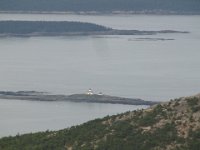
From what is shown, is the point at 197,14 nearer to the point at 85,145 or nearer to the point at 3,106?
the point at 3,106

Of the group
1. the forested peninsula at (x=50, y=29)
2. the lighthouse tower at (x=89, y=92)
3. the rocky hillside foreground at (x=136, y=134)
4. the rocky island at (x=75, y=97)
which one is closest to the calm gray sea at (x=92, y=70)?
the rocky island at (x=75, y=97)

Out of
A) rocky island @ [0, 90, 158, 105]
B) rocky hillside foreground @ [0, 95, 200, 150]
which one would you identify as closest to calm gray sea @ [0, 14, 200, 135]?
rocky island @ [0, 90, 158, 105]

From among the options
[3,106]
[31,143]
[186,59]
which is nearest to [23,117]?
[3,106]

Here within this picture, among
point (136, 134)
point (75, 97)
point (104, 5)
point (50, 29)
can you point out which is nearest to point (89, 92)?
point (75, 97)

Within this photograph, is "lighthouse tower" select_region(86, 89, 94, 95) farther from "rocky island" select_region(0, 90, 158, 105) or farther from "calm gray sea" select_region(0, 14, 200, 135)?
"calm gray sea" select_region(0, 14, 200, 135)

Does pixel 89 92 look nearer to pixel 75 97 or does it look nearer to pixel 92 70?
pixel 75 97
